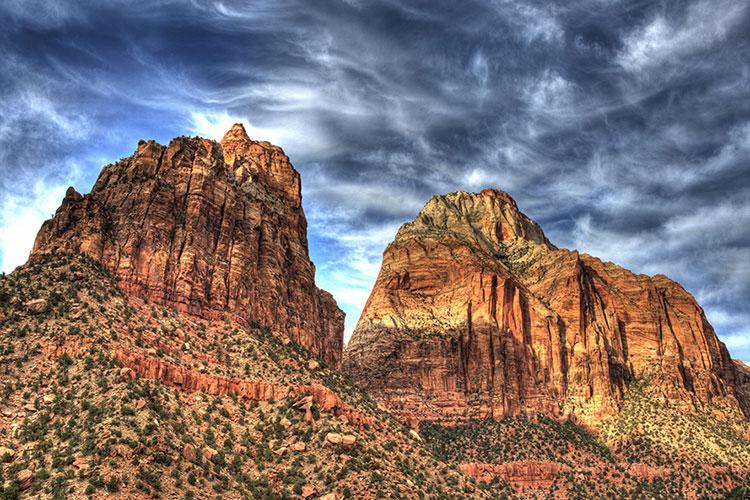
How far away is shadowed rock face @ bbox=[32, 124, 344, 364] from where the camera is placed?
266 ft

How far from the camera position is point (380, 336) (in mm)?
147625

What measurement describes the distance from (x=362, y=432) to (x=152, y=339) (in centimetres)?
2248

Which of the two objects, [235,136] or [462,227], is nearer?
[235,136]

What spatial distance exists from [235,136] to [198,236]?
35021 millimetres

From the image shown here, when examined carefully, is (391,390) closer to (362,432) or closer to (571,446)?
(571,446)

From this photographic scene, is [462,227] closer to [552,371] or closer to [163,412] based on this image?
[552,371]

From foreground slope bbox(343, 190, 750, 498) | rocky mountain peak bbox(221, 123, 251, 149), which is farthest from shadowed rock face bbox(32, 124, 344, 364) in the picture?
foreground slope bbox(343, 190, 750, 498)

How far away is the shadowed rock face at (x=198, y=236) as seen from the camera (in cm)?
8094

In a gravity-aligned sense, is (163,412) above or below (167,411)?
below

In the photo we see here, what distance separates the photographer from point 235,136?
11825 centimetres

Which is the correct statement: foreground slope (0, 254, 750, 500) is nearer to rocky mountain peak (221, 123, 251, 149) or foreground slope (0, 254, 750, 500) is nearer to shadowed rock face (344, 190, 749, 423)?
rocky mountain peak (221, 123, 251, 149)

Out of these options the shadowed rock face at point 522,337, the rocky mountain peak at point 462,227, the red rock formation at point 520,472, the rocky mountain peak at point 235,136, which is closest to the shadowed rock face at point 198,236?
the rocky mountain peak at point 235,136

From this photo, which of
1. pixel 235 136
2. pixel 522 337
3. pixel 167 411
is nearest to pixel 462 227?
pixel 522 337

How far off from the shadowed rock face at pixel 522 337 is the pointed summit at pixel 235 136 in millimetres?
50795
